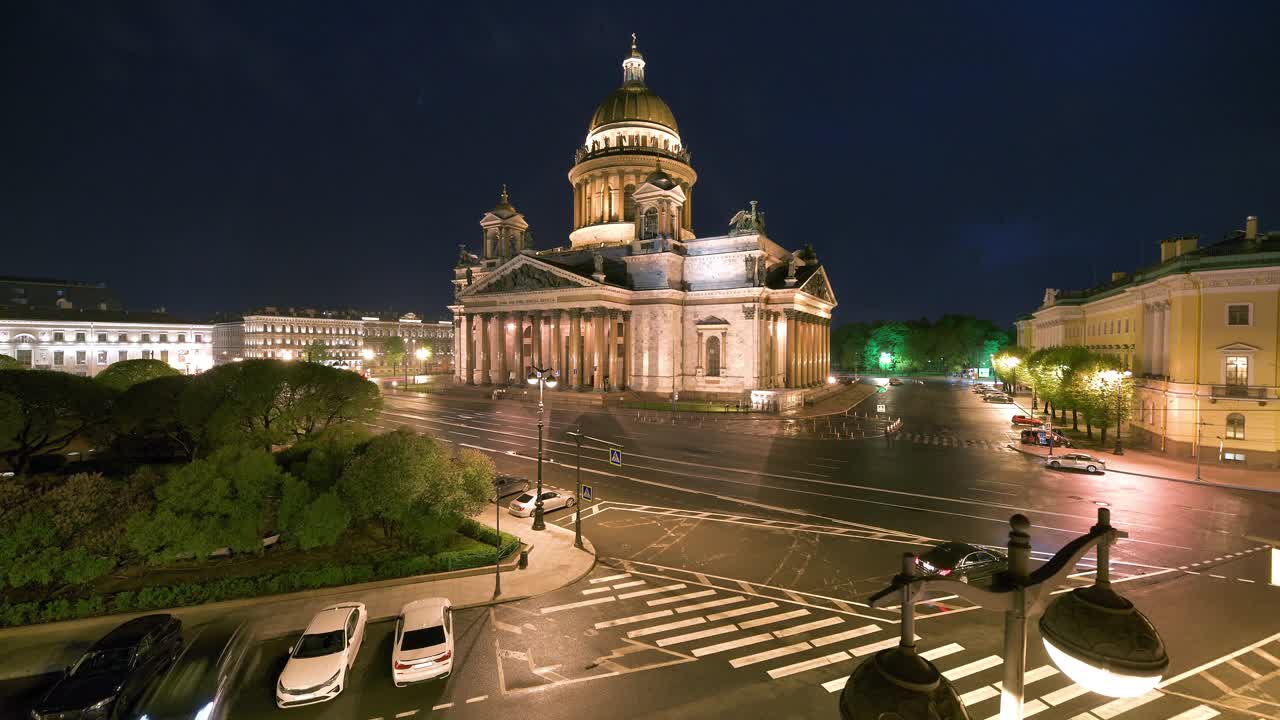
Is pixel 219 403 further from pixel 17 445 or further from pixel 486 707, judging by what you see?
pixel 486 707

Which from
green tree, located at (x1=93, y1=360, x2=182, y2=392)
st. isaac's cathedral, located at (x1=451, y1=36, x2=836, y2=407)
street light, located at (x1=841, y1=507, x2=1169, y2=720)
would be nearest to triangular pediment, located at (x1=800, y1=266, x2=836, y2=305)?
st. isaac's cathedral, located at (x1=451, y1=36, x2=836, y2=407)

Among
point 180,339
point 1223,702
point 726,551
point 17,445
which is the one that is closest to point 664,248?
point 726,551

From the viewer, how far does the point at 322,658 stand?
13.9m

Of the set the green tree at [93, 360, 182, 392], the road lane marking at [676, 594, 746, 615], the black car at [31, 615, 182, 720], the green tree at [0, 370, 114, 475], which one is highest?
the green tree at [93, 360, 182, 392]

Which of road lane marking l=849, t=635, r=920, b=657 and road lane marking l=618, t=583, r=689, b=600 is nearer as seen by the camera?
road lane marking l=849, t=635, r=920, b=657

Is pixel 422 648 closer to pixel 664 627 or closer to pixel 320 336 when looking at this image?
pixel 664 627

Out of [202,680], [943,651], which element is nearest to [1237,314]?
[943,651]

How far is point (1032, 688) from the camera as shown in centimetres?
1348

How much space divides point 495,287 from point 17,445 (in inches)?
2081

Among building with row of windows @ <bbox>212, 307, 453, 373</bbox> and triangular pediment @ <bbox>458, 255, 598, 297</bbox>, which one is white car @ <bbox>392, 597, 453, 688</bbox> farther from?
building with row of windows @ <bbox>212, 307, 453, 373</bbox>

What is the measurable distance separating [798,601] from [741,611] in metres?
1.96

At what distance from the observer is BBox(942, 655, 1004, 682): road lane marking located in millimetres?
13680

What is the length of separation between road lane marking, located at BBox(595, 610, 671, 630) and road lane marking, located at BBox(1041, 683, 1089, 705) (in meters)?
9.48

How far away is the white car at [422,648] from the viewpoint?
1380 centimetres
